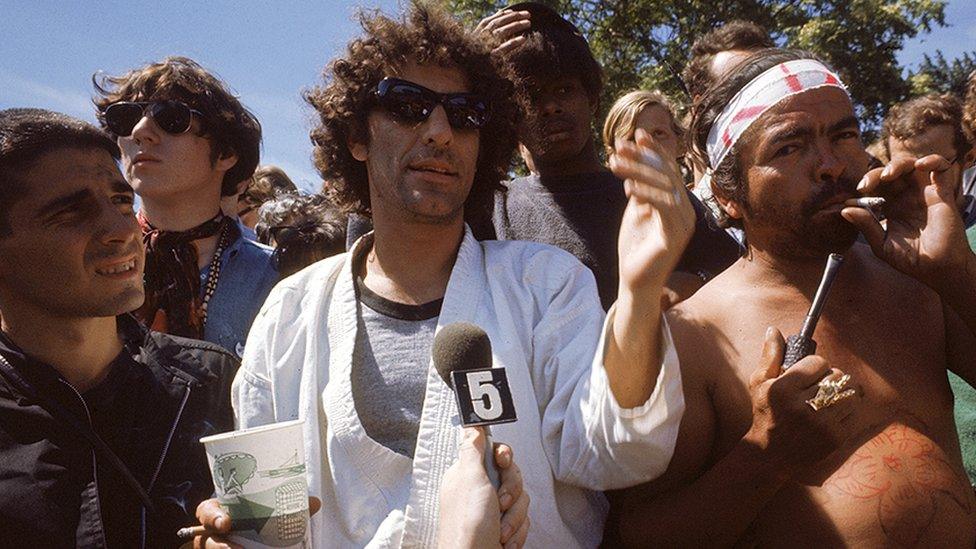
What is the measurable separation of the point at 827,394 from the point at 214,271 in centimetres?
285

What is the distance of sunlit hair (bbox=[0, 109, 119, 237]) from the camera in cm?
281

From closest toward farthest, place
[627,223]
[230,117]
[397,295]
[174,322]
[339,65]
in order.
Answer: [627,223]
[397,295]
[339,65]
[174,322]
[230,117]

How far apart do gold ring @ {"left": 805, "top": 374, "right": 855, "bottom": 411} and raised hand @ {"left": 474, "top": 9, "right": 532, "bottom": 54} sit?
2.28m

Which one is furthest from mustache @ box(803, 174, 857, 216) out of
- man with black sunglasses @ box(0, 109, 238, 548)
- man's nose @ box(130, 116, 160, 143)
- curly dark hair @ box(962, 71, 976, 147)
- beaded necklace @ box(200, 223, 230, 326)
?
man's nose @ box(130, 116, 160, 143)

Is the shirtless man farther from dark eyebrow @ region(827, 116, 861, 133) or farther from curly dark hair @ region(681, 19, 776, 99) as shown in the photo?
curly dark hair @ region(681, 19, 776, 99)

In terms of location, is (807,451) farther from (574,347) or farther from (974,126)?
(974,126)

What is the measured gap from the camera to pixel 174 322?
3822 millimetres

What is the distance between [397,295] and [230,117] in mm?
1757

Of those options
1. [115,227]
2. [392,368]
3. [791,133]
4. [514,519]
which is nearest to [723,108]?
[791,133]

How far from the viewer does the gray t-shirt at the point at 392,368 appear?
2686 mm

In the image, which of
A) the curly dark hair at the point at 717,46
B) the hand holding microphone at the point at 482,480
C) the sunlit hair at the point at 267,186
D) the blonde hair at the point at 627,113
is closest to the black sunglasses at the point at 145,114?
the sunlit hair at the point at 267,186

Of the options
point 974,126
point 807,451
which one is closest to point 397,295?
point 807,451

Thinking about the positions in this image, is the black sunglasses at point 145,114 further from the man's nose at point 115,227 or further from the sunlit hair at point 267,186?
the sunlit hair at point 267,186

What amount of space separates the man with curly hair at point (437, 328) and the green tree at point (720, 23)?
17537 mm
